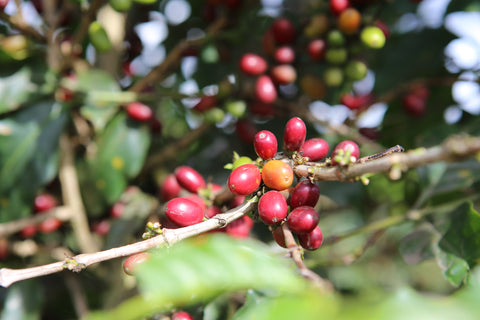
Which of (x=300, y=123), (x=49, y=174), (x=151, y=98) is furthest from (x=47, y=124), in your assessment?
(x=300, y=123)

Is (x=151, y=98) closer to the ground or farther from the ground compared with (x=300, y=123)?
closer to the ground

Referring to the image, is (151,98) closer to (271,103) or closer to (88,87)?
(88,87)

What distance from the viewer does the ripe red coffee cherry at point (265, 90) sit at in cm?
140

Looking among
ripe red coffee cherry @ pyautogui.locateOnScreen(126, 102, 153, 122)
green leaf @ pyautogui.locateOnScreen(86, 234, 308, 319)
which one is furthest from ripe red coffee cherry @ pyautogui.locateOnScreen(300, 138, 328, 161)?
ripe red coffee cherry @ pyautogui.locateOnScreen(126, 102, 153, 122)

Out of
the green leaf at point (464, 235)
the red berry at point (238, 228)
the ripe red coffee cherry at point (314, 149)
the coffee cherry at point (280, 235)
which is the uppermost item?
the ripe red coffee cherry at point (314, 149)

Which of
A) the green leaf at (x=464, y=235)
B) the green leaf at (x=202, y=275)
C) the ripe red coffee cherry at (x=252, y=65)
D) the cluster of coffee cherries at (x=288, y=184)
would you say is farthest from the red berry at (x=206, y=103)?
the green leaf at (x=202, y=275)

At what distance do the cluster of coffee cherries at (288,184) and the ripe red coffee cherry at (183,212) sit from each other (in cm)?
10

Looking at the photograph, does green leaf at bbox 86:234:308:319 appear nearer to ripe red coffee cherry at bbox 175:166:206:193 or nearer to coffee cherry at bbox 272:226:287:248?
coffee cherry at bbox 272:226:287:248

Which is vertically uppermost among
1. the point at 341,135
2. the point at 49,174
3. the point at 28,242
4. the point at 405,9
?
the point at 405,9

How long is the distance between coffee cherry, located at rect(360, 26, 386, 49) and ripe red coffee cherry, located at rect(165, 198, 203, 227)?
811 millimetres

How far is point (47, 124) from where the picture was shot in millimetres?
1491

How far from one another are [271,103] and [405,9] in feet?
2.66

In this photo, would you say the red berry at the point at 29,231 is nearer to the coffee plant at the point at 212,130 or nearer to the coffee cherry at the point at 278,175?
the coffee plant at the point at 212,130

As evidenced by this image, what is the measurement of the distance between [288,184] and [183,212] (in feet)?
0.73
